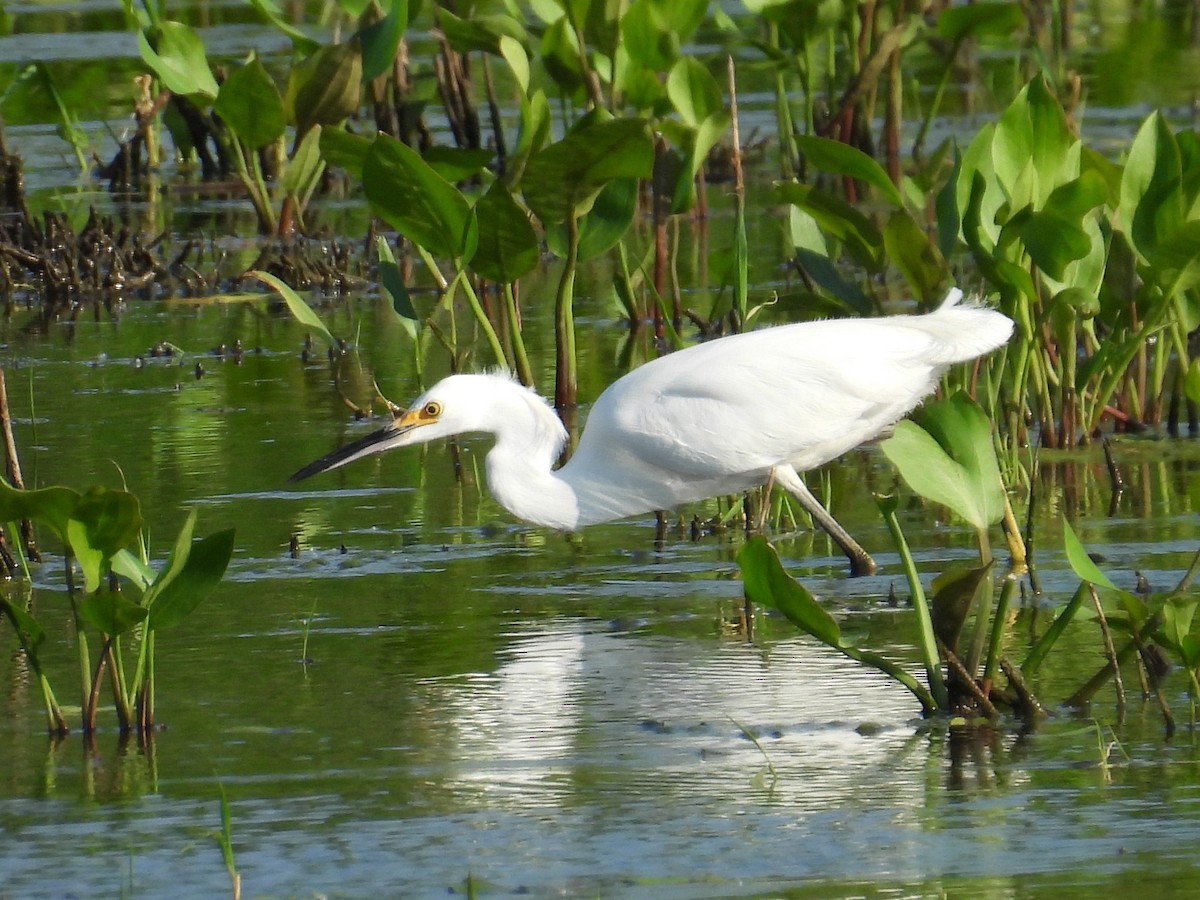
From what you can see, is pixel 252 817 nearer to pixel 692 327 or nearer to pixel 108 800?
pixel 108 800

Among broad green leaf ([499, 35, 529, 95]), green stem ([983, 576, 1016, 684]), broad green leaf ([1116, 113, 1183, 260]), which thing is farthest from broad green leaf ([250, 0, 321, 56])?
green stem ([983, 576, 1016, 684])

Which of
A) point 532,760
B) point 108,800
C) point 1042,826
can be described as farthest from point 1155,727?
point 108,800

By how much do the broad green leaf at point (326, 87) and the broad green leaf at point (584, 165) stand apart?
3.08 m

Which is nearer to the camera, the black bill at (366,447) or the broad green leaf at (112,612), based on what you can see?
the broad green leaf at (112,612)

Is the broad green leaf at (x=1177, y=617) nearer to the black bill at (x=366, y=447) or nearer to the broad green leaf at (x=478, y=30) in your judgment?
the black bill at (x=366, y=447)

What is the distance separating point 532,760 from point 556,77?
5.65 meters

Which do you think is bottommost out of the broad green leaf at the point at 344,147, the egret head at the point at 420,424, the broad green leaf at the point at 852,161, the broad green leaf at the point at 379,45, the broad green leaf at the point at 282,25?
the egret head at the point at 420,424

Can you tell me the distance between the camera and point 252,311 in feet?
34.3

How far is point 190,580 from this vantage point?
4.28m

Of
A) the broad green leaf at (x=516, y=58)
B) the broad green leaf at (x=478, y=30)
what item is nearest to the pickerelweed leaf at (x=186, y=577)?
the broad green leaf at (x=516, y=58)

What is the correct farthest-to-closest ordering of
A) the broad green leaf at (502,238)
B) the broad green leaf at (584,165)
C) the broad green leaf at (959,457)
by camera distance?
the broad green leaf at (502,238) → the broad green leaf at (584,165) → the broad green leaf at (959,457)

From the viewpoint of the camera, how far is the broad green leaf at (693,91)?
8.26m

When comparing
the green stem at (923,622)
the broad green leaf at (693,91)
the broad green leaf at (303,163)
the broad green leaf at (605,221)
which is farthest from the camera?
the broad green leaf at (303,163)

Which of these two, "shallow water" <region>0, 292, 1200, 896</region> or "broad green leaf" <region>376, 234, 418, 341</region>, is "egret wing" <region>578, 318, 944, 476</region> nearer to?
"shallow water" <region>0, 292, 1200, 896</region>
